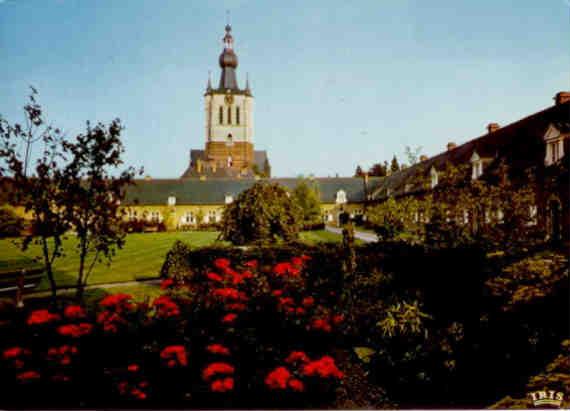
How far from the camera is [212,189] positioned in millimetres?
52250

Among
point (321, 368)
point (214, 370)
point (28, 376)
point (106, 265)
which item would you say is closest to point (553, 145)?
point (321, 368)

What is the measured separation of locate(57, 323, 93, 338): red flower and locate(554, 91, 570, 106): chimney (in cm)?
2583

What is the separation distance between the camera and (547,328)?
514 centimetres

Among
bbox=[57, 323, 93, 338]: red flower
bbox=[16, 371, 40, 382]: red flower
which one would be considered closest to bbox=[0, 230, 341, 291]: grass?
bbox=[57, 323, 93, 338]: red flower

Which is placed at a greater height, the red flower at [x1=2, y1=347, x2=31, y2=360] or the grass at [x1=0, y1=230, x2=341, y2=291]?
the red flower at [x1=2, y1=347, x2=31, y2=360]

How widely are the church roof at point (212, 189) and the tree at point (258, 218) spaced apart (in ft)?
87.9

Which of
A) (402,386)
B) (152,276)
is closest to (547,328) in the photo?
(402,386)

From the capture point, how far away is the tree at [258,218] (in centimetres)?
1298

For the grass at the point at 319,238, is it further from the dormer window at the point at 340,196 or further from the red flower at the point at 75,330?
the dormer window at the point at 340,196

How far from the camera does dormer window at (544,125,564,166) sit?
18109mm

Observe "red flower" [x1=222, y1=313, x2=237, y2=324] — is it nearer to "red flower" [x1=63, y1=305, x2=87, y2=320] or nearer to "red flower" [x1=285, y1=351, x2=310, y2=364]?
"red flower" [x1=285, y1=351, x2=310, y2=364]

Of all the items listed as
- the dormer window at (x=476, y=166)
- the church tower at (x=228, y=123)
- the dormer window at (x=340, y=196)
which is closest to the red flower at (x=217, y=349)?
the dormer window at (x=476, y=166)

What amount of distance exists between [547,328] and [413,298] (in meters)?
3.17

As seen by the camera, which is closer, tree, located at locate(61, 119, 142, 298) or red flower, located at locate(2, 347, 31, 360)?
red flower, located at locate(2, 347, 31, 360)
